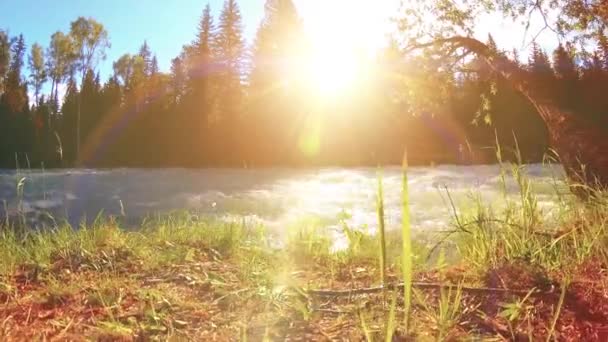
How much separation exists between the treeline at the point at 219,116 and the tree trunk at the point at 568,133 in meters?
14.8

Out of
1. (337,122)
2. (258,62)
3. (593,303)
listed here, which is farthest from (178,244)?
(258,62)

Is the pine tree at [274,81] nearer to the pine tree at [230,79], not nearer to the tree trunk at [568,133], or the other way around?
the pine tree at [230,79]

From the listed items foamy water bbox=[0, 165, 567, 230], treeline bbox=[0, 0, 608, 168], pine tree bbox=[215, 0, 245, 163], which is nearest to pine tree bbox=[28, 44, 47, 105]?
treeline bbox=[0, 0, 608, 168]

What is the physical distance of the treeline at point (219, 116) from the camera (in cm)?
2881

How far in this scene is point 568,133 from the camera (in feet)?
17.3

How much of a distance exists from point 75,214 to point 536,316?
8.42 m

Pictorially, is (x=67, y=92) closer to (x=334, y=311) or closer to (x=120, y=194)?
(x=120, y=194)

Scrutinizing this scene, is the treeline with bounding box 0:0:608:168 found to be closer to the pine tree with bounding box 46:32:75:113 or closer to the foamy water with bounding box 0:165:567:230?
the pine tree with bounding box 46:32:75:113

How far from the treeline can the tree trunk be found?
14.8 metres

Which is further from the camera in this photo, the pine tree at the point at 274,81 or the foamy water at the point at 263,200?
→ the pine tree at the point at 274,81

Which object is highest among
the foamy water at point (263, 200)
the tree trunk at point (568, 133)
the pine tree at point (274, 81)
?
the pine tree at point (274, 81)

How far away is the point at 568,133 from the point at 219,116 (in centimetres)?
3038

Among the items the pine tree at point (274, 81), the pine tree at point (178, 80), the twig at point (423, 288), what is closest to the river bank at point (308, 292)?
the twig at point (423, 288)

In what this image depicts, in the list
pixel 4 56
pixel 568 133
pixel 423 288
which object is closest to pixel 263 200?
pixel 568 133
